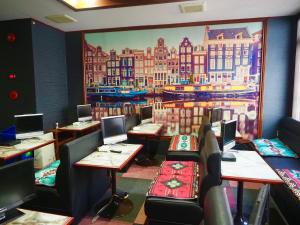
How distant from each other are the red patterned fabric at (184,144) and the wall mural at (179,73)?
71 centimetres

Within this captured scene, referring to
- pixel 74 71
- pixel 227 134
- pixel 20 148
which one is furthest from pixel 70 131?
pixel 227 134

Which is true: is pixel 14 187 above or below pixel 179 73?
below

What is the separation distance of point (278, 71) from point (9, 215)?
4729 millimetres

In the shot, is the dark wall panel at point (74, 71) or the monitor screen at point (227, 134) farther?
the dark wall panel at point (74, 71)

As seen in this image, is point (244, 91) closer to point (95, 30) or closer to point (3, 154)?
point (95, 30)

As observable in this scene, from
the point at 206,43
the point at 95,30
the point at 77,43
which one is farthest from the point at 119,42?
the point at 206,43

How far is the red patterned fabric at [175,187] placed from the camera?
6.82 feet

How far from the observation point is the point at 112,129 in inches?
122

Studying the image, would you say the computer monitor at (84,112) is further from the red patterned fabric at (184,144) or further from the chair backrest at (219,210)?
the chair backrest at (219,210)

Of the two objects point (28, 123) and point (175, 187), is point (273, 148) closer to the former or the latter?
point (175, 187)

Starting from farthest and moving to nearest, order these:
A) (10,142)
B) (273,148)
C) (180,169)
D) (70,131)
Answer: (70,131)
(273,148)
(10,142)
(180,169)

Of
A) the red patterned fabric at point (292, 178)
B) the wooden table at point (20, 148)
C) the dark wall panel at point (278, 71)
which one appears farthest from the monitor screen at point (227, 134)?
the wooden table at point (20, 148)

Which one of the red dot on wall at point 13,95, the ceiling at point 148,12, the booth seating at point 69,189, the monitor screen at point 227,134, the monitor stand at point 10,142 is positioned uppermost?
the ceiling at point 148,12

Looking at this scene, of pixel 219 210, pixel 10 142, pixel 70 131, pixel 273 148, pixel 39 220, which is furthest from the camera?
pixel 70 131
